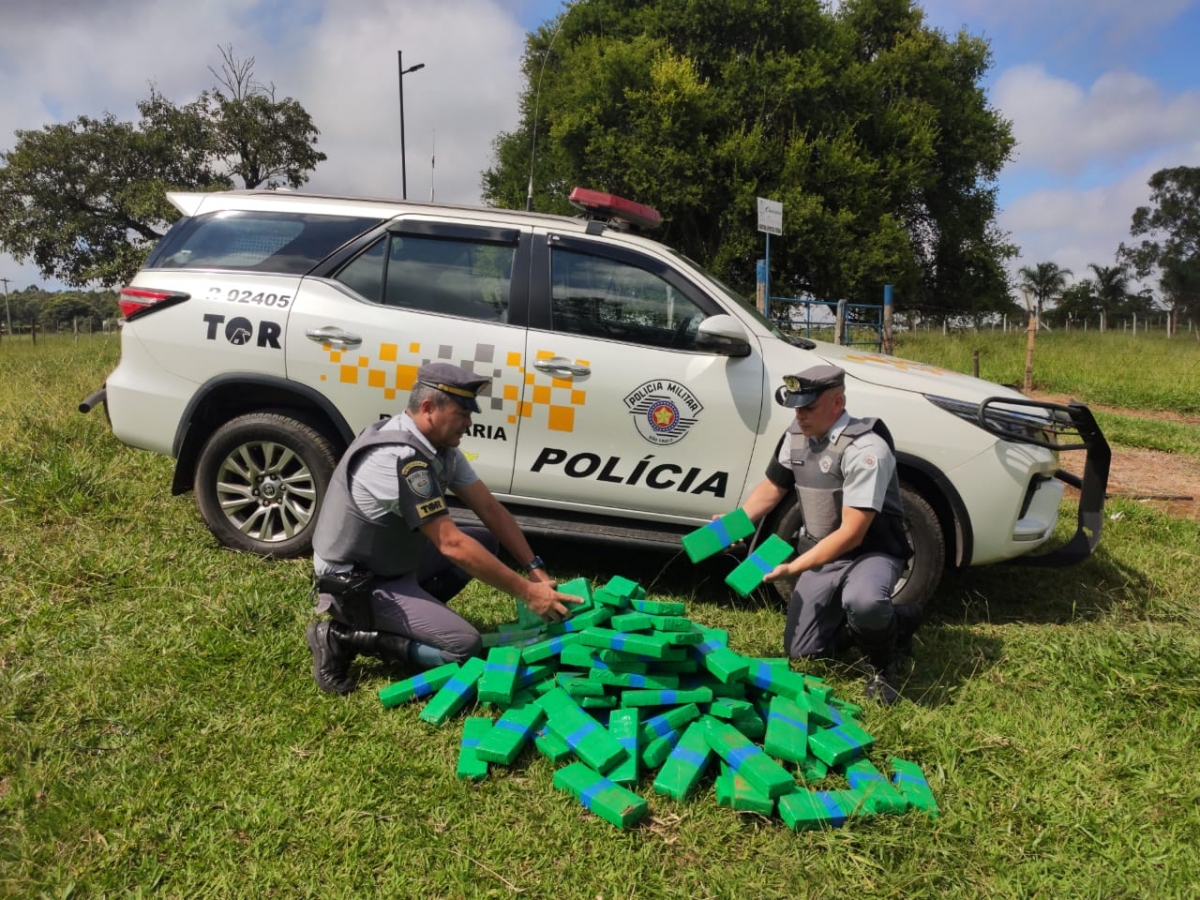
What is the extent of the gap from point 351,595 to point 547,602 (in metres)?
0.75

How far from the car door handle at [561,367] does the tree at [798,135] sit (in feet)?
57.4

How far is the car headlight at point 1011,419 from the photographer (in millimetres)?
3760

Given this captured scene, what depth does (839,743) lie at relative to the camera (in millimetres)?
2611

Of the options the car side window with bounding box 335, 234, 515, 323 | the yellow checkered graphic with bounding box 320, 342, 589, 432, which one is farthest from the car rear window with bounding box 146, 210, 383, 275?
the yellow checkered graphic with bounding box 320, 342, 589, 432

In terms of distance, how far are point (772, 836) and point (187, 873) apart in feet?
5.30

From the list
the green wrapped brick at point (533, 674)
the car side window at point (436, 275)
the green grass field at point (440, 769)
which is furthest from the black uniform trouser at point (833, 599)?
the car side window at point (436, 275)

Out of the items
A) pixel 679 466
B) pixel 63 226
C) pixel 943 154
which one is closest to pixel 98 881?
pixel 679 466

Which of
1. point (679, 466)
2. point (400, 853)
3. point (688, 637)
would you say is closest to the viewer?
point (400, 853)

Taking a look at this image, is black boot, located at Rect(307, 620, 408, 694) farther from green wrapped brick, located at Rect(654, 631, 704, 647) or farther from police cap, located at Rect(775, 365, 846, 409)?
police cap, located at Rect(775, 365, 846, 409)

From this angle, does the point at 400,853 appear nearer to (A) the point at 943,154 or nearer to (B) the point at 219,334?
(B) the point at 219,334

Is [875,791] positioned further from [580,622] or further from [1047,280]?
[1047,280]

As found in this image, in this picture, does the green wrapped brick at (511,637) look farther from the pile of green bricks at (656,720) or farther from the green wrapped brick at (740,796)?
the green wrapped brick at (740,796)

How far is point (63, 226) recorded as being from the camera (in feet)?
85.7

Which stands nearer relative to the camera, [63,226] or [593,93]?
[593,93]
